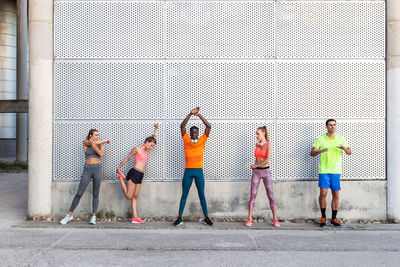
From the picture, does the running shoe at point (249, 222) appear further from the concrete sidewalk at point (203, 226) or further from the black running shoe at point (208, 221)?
the black running shoe at point (208, 221)

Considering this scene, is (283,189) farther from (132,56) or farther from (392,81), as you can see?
(132,56)

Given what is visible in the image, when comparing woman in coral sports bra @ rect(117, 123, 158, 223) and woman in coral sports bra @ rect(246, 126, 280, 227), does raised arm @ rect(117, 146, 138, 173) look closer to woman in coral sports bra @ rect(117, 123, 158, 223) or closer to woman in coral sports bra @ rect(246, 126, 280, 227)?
woman in coral sports bra @ rect(117, 123, 158, 223)

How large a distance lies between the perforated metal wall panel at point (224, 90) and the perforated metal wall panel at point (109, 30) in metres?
0.83

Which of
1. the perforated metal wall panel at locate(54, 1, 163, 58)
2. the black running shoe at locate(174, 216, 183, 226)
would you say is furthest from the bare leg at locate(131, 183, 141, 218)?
the perforated metal wall panel at locate(54, 1, 163, 58)

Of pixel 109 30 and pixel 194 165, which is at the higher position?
pixel 109 30

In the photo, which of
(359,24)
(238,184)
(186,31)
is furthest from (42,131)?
(359,24)

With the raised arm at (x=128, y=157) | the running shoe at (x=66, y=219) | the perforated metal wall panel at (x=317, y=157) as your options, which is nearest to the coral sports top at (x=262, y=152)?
the perforated metal wall panel at (x=317, y=157)

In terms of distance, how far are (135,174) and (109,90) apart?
6.38 ft

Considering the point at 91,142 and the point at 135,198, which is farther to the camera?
the point at 135,198

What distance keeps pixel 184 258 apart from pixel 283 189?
11.4 ft

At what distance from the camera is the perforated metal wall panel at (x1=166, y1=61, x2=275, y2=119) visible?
8195 mm

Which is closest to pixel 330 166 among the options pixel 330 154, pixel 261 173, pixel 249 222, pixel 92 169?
pixel 330 154

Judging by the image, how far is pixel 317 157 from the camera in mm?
8227

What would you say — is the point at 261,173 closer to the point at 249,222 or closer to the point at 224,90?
the point at 249,222
